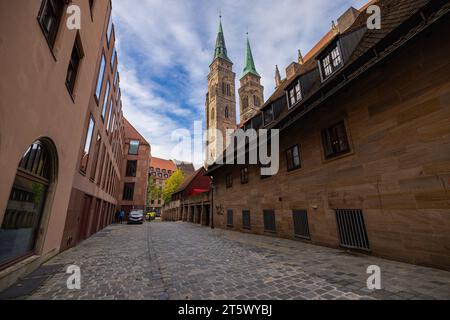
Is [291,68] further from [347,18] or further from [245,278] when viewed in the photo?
[245,278]

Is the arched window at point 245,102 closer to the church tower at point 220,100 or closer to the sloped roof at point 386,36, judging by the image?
the church tower at point 220,100

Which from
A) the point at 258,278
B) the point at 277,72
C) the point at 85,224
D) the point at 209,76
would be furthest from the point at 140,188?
the point at 209,76

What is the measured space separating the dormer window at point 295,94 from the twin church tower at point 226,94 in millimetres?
40478

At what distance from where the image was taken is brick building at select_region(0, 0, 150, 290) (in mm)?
3703

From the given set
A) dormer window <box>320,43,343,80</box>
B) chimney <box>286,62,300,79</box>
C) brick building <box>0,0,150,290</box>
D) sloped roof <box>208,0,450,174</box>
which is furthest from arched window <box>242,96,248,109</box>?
brick building <box>0,0,150,290</box>

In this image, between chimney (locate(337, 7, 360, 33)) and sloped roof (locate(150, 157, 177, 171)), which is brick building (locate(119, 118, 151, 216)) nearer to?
chimney (locate(337, 7, 360, 33))

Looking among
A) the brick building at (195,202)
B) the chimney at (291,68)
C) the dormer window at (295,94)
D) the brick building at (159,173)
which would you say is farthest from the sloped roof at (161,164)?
the dormer window at (295,94)

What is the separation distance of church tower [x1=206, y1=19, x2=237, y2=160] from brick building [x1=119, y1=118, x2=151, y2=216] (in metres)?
19.2

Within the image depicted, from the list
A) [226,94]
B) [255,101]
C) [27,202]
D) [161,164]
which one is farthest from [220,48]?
[27,202]

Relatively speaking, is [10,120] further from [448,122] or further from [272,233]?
[272,233]

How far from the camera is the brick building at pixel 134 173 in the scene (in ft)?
109

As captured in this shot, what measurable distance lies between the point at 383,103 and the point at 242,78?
61.6 metres

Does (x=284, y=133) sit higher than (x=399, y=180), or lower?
higher

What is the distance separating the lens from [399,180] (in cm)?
591
